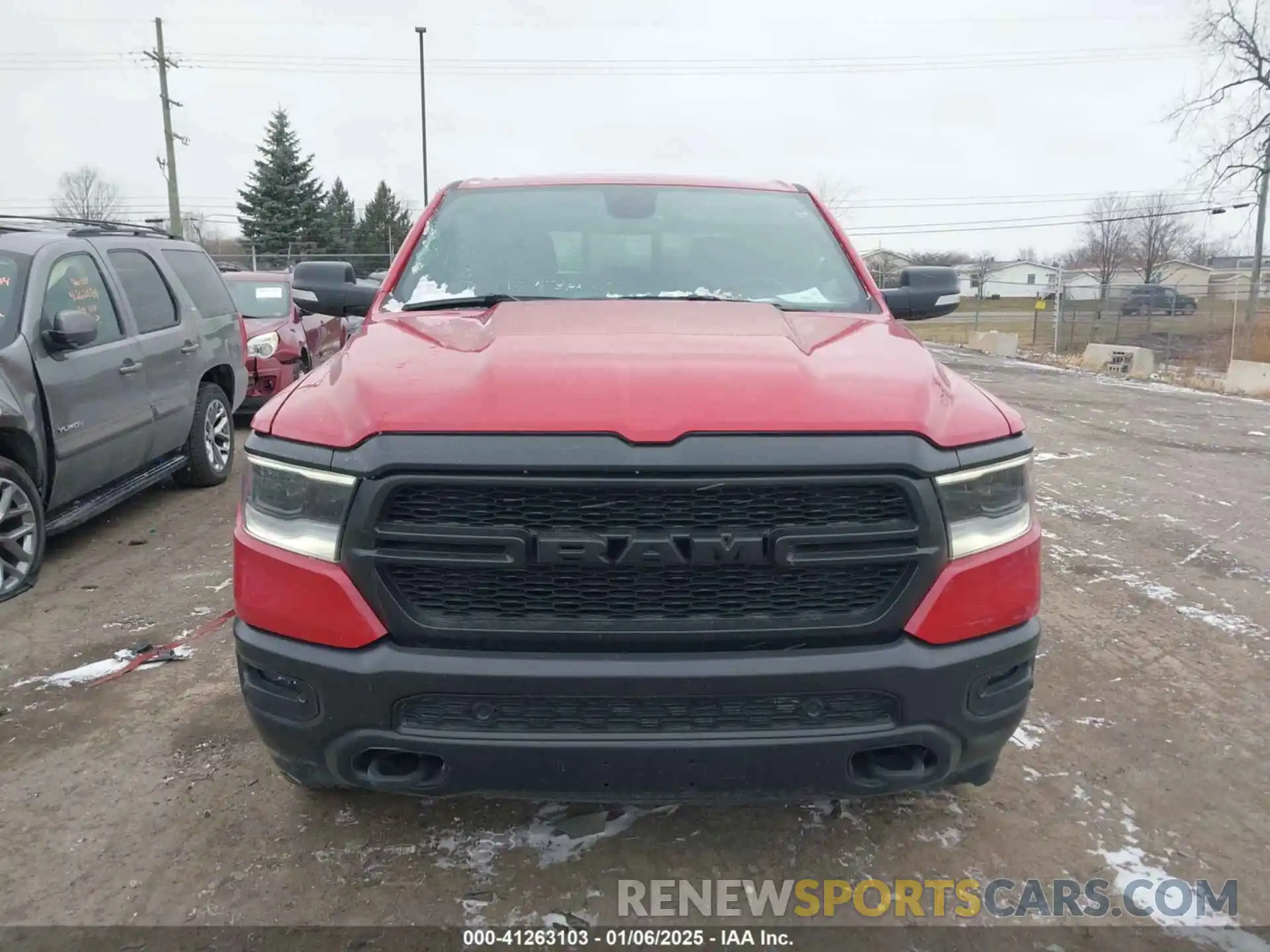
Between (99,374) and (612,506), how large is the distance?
4400 millimetres

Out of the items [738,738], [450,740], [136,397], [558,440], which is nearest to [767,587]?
[738,738]

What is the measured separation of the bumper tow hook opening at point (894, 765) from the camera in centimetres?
207

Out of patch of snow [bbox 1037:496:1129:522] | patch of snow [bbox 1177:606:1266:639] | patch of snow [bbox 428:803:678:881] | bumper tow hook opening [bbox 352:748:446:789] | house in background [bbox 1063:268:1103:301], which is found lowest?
patch of snow [bbox 428:803:678:881]

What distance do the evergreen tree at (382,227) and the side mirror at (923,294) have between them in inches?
1367

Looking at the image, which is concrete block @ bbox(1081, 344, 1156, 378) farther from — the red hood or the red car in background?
the red hood

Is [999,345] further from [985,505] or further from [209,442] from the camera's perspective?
[985,505]

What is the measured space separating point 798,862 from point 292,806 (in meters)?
1.51

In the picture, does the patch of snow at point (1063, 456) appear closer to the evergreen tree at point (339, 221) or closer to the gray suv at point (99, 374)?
the gray suv at point (99, 374)

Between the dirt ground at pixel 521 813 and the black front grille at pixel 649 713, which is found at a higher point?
the black front grille at pixel 649 713

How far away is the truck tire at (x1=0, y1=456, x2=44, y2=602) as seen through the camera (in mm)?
4301

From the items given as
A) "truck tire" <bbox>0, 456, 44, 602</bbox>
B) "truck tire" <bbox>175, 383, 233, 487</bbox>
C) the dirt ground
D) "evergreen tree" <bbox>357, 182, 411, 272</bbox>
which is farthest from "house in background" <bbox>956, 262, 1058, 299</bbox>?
"truck tire" <bbox>0, 456, 44, 602</bbox>

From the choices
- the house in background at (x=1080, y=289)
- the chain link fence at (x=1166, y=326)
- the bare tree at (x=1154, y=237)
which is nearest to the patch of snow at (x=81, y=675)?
the chain link fence at (x=1166, y=326)

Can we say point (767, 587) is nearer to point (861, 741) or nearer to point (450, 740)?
point (861, 741)

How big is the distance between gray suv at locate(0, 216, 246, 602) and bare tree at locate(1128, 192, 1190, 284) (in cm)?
6287
